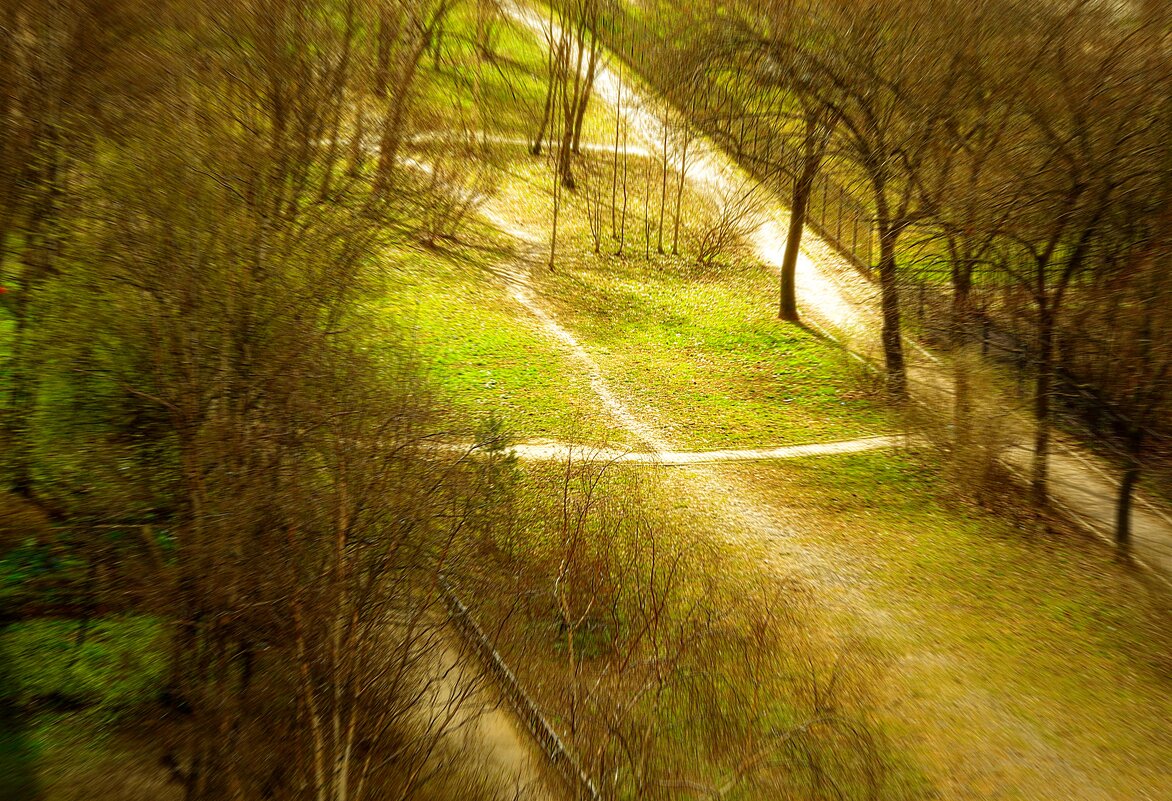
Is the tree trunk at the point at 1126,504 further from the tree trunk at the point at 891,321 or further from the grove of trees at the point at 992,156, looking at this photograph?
the tree trunk at the point at 891,321

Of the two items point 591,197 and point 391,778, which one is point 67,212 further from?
point 591,197

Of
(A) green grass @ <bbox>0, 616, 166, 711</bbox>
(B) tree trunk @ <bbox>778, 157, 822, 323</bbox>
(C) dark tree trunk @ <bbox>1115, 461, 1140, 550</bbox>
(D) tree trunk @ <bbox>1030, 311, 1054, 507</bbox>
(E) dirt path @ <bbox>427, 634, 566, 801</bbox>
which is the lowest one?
(E) dirt path @ <bbox>427, 634, 566, 801</bbox>

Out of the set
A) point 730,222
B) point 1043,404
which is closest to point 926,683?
point 1043,404

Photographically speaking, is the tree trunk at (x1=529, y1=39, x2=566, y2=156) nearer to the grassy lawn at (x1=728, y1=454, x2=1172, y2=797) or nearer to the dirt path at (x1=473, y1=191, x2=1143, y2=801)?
the dirt path at (x1=473, y1=191, x2=1143, y2=801)

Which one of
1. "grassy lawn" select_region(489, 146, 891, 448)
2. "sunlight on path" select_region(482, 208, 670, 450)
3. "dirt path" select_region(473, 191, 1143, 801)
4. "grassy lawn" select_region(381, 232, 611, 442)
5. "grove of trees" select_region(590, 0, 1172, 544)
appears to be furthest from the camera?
"grassy lawn" select_region(489, 146, 891, 448)

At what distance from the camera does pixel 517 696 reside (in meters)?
9.54

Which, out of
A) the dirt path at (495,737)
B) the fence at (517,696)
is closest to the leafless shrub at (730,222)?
the fence at (517,696)

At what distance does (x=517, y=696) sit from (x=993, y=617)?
298 inches

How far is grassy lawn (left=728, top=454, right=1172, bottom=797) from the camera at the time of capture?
10492 mm

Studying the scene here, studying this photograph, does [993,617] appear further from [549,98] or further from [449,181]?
[549,98]

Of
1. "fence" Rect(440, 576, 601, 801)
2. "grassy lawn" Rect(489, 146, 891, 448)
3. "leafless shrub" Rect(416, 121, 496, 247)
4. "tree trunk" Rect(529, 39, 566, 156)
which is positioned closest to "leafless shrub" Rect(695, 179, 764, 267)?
"grassy lawn" Rect(489, 146, 891, 448)

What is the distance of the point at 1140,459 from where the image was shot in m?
13.8

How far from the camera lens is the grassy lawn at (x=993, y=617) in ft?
34.4

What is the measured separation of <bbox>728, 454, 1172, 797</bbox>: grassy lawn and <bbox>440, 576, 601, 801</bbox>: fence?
4.48 meters
